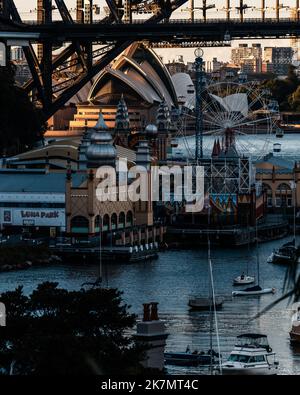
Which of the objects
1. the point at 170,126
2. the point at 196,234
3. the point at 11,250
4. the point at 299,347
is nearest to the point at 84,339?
the point at 299,347

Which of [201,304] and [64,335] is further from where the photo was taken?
[201,304]

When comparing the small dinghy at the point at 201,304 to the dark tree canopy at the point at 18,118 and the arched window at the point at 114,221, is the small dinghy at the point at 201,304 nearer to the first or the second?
the arched window at the point at 114,221

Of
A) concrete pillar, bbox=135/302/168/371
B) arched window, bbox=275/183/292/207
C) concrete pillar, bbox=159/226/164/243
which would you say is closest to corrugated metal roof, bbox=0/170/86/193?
concrete pillar, bbox=159/226/164/243

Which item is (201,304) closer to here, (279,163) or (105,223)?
(105,223)

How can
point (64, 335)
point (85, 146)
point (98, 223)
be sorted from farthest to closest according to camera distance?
point (85, 146), point (98, 223), point (64, 335)

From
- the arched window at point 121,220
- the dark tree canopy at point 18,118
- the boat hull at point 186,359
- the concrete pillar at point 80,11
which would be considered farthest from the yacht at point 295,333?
the concrete pillar at point 80,11

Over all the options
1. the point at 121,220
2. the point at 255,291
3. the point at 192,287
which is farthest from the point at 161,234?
the point at 255,291
